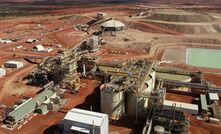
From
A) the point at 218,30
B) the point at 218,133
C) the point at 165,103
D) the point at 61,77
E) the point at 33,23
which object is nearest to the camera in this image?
the point at 218,133

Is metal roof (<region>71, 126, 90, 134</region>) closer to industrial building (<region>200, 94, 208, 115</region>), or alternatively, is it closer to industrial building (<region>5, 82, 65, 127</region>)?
industrial building (<region>5, 82, 65, 127</region>)

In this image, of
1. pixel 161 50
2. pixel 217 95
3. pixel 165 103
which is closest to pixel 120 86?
pixel 165 103

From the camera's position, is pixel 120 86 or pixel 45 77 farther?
pixel 45 77

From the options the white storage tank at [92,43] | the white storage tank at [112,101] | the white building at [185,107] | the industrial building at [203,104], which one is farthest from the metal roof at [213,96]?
the white storage tank at [92,43]

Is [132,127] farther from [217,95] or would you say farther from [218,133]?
[217,95]

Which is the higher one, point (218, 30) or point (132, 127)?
point (218, 30)

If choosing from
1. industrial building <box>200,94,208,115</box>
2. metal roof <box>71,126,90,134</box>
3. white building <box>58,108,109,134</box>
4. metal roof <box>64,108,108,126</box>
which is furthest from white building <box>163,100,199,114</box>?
metal roof <box>71,126,90,134</box>
